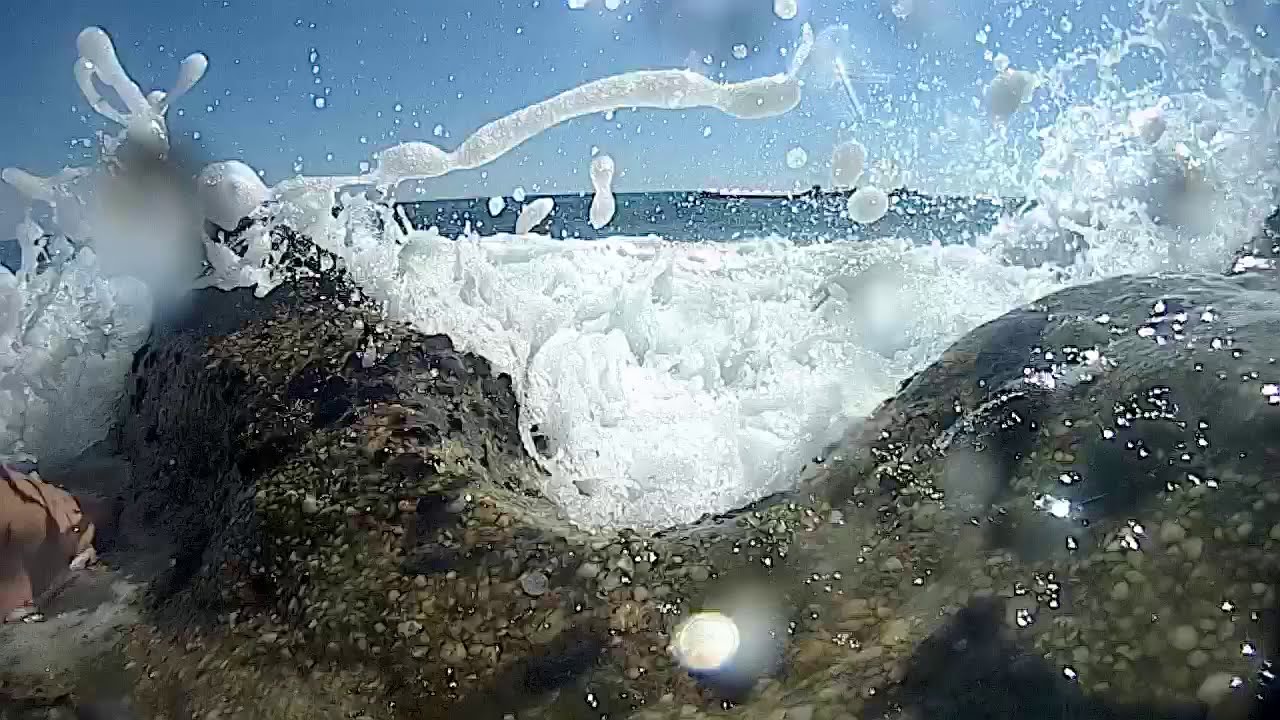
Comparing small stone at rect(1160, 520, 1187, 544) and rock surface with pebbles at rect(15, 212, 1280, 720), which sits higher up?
small stone at rect(1160, 520, 1187, 544)

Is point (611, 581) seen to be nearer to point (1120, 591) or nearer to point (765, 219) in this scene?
point (1120, 591)

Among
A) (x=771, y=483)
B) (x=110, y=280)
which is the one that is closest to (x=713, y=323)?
(x=771, y=483)

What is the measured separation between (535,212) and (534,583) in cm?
359

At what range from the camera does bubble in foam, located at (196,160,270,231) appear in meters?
5.02

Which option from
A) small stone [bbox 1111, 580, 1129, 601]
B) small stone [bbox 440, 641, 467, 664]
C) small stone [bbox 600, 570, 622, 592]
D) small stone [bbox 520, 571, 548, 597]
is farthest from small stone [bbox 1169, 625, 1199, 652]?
small stone [bbox 440, 641, 467, 664]

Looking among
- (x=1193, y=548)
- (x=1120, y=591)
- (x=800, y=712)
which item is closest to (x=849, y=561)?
(x=800, y=712)

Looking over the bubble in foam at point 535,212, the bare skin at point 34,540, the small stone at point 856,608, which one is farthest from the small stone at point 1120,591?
the bubble in foam at point 535,212

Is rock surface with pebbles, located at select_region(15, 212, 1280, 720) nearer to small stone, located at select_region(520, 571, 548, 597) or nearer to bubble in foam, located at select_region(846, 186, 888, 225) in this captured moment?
small stone, located at select_region(520, 571, 548, 597)

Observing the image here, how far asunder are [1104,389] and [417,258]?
3.06 m

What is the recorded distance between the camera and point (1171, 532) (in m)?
1.98

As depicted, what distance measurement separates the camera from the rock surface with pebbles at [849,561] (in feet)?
6.19

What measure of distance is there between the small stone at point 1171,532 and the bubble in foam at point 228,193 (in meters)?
4.40

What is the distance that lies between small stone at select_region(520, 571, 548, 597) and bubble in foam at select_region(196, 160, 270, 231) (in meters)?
3.23

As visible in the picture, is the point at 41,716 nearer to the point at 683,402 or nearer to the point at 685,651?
the point at 685,651
